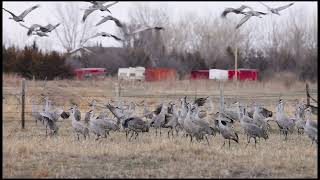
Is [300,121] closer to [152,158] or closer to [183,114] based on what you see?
[183,114]

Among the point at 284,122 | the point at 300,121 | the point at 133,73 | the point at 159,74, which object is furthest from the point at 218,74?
the point at 284,122

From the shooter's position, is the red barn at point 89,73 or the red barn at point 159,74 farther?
the red barn at point 159,74

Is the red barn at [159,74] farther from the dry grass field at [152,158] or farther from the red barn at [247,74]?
the dry grass field at [152,158]

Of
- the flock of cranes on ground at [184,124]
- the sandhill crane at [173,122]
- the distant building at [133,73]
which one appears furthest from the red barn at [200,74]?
the sandhill crane at [173,122]

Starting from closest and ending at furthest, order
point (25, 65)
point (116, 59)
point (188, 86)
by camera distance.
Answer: point (188, 86)
point (25, 65)
point (116, 59)

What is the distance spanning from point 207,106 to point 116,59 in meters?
34.3

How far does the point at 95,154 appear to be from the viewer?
414 inches

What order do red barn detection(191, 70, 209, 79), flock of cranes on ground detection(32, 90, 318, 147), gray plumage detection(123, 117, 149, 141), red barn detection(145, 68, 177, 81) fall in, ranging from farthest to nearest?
red barn detection(191, 70, 209, 79)
red barn detection(145, 68, 177, 81)
gray plumage detection(123, 117, 149, 141)
flock of cranes on ground detection(32, 90, 318, 147)

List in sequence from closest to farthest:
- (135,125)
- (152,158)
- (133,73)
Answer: (152,158) < (135,125) < (133,73)

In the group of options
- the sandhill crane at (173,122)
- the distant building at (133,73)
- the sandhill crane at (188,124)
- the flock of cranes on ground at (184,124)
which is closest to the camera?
the flock of cranes on ground at (184,124)

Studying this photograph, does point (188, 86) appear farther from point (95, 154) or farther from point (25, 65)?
point (95, 154)

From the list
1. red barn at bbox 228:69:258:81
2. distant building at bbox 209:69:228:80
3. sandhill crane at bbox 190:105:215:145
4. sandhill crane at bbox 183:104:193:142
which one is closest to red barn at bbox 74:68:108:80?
distant building at bbox 209:69:228:80

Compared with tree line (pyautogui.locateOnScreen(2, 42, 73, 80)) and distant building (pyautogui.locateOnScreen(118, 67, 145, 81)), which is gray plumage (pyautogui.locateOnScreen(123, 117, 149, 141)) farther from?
distant building (pyautogui.locateOnScreen(118, 67, 145, 81))

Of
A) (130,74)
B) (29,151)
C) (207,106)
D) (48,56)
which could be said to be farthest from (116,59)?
(29,151)
